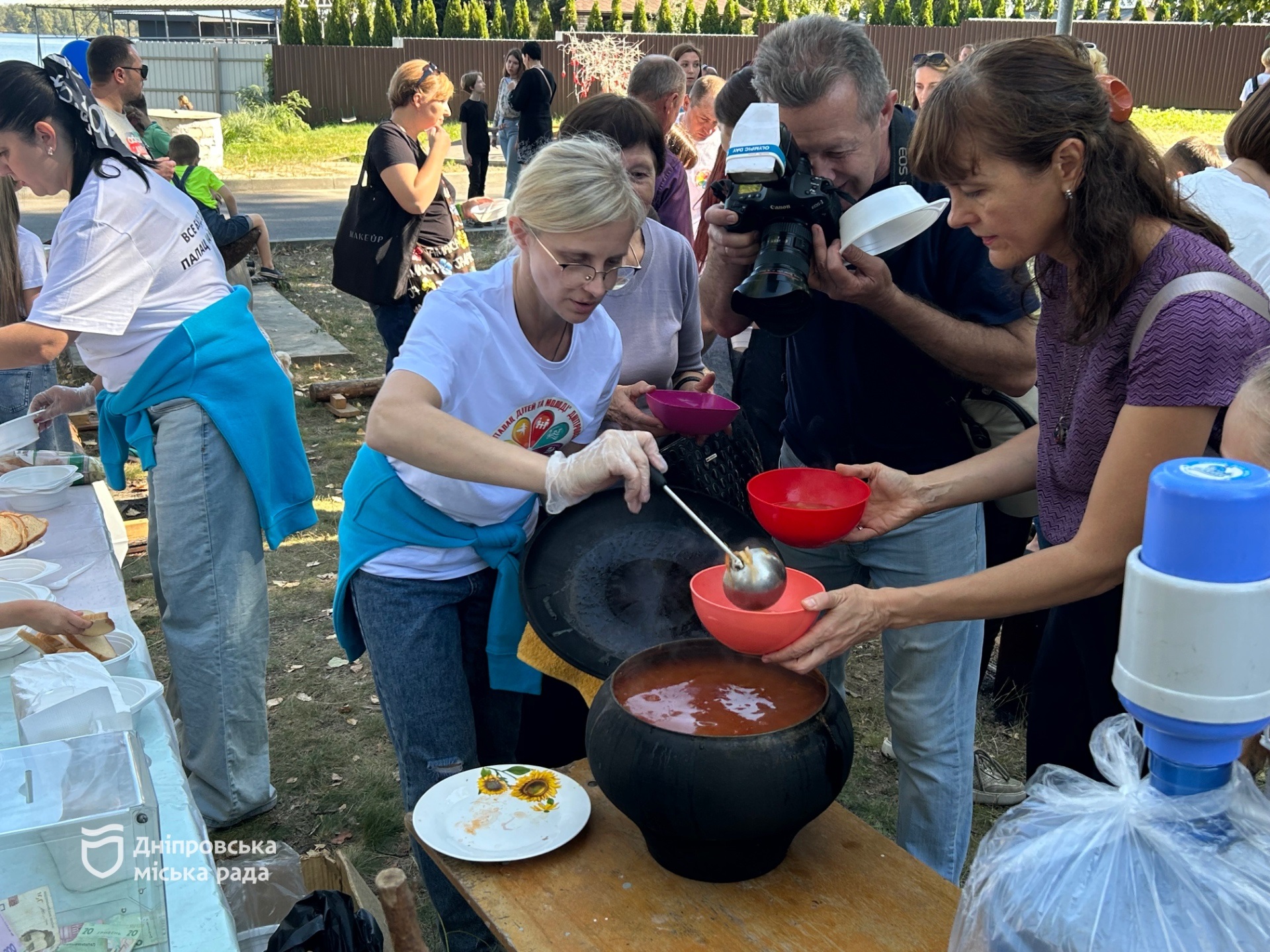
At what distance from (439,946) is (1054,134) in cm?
207

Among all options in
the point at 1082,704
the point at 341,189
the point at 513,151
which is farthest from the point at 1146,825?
the point at 341,189

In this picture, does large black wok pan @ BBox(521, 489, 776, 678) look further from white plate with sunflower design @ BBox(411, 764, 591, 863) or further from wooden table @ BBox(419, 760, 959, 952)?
wooden table @ BBox(419, 760, 959, 952)

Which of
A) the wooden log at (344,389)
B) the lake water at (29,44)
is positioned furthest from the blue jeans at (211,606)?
the wooden log at (344,389)

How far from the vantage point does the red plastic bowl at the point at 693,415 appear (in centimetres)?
219

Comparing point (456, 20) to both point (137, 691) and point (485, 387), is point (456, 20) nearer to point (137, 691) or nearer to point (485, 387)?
point (485, 387)

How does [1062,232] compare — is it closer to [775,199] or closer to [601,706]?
[775,199]

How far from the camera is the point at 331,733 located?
3.38m

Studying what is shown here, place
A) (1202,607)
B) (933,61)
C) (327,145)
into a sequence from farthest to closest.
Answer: (327,145), (933,61), (1202,607)

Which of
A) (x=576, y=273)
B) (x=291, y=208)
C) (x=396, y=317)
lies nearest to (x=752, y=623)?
(x=576, y=273)

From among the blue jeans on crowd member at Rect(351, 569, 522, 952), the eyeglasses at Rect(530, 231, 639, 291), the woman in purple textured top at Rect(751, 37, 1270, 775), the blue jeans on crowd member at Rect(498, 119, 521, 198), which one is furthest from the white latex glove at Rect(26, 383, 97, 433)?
the blue jeans on crowd member at Rect(498, 119, 521, 198)

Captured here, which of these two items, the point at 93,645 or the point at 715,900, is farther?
the point at 93,645

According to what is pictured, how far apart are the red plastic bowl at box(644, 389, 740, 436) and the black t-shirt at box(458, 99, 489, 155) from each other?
9.91 m

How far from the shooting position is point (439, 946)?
2.37 metres

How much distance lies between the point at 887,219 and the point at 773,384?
1362 mm
